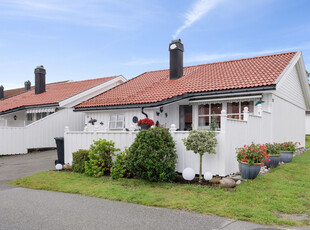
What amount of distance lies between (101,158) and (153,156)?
7.97 ft

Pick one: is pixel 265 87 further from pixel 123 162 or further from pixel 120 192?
pixel 120 192

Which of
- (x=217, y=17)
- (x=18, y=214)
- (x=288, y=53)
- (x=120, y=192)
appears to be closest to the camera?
(x=18, y=214)

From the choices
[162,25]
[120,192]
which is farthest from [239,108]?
[120,192]

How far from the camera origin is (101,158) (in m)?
9.55

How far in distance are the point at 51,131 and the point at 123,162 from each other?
37.6 ft

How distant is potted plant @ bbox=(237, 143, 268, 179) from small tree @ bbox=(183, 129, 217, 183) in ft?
3.05

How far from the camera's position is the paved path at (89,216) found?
495 centimetres

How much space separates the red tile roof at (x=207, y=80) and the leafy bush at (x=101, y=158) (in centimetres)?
343

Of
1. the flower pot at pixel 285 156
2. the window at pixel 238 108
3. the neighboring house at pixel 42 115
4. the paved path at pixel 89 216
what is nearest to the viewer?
the paved path at pixel 89 216

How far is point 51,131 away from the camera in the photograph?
18.6m

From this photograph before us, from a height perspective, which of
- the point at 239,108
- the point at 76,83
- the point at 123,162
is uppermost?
the point at 76,83

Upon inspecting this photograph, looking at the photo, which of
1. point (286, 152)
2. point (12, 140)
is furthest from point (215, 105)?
point (12, 140)

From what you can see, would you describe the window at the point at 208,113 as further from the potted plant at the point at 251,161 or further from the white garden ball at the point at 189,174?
the white garden ball at the point at 189,174

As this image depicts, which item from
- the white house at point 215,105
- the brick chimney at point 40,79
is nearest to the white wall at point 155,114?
the white house at point 215,105
